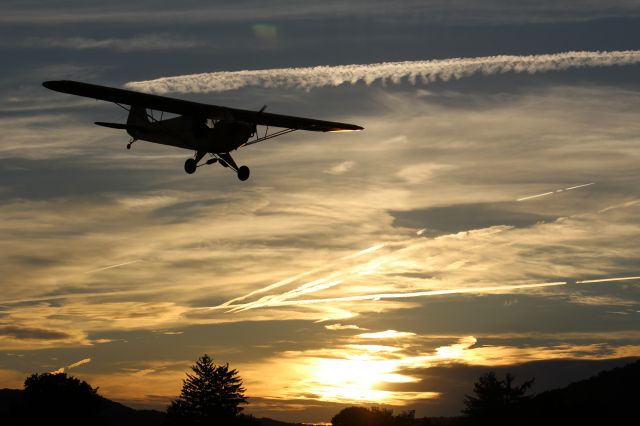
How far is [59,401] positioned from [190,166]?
237 ft

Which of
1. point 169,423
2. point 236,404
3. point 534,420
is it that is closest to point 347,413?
point 236,404

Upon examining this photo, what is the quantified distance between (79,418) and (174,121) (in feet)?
228

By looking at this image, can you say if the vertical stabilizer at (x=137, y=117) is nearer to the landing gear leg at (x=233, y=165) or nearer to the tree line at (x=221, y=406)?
the landing gear leg at (x=233, y=165)

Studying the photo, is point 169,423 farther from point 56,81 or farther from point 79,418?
point 56,81

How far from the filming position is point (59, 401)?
118 m

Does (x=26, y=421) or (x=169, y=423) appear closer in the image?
(x=26, y=421)

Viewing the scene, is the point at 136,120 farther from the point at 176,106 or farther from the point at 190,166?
the point at 190,166

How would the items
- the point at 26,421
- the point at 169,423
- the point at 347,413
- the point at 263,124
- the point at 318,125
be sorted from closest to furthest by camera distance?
the point at 263,124 < the point at 318,125 < the point at 26,421 < the point at 169,423 < the point at 347,413

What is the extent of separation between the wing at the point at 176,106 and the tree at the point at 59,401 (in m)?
67.9

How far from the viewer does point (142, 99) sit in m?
56.7

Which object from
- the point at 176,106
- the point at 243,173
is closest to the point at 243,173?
the point at 243,173

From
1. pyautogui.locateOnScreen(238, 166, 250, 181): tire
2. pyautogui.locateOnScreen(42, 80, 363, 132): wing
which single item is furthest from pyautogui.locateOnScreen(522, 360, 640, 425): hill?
pyautogui.locateOnScreen(238, 166, 250, 181): tire

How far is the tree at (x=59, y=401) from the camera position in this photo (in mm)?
116625

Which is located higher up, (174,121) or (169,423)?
(174,121)
